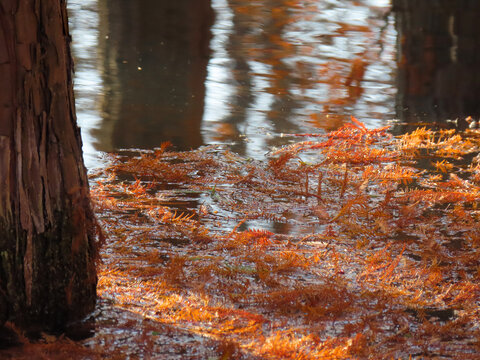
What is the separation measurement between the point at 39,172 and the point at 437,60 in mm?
7307

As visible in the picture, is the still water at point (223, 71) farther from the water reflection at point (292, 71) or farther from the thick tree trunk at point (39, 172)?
the thick tree trunk at point (39, 172)

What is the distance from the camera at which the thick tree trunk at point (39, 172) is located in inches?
89.7

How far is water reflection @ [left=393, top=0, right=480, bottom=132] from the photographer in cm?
673

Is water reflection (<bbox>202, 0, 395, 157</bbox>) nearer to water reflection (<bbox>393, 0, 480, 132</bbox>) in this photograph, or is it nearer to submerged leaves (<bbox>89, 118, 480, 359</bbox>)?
water reflection (<bbox>393, 0, 480, 132</bbox>)

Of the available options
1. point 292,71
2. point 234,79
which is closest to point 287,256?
point 234,79

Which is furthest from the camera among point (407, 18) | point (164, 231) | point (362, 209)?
point (407, 18)

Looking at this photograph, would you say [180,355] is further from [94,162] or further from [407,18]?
[407,18]

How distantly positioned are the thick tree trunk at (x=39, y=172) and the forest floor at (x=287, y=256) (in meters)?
0.18

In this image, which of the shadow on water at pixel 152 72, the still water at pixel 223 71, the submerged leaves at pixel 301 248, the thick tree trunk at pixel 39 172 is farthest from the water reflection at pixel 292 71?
the thick tree trunk at pixel 39 172

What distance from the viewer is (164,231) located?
355 centimetres

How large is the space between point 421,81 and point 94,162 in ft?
14.5

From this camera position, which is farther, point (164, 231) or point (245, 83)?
point (245, 83)

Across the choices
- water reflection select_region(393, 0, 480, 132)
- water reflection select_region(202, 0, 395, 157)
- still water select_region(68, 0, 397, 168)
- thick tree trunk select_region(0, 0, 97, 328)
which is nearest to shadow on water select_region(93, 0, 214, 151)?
still water select_region(68, 0, 397, 168)

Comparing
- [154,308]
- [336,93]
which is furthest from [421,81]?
[154,308]
